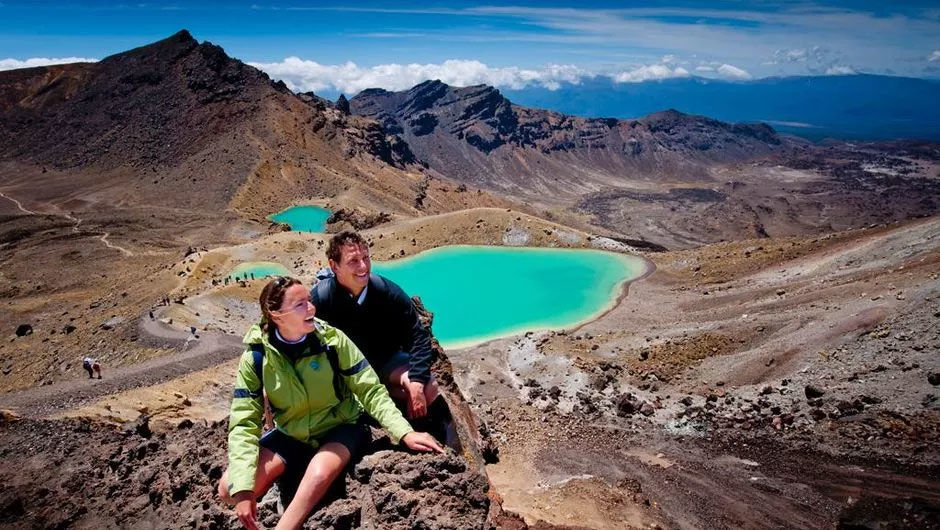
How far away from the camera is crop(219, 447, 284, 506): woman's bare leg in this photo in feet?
20.0

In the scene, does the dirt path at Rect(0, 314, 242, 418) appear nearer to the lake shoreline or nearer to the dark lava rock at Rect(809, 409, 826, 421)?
the lake shoreline

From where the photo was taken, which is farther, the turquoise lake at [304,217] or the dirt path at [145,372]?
the turquoise lake at [304,217]

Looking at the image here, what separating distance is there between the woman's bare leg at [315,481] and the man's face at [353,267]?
204cm

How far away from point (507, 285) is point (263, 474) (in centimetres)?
3955

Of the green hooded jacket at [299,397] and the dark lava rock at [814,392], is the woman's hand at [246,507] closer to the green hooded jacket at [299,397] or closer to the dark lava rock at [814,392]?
the green hooded jacket at [299,397]

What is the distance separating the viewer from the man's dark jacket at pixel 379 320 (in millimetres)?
7547

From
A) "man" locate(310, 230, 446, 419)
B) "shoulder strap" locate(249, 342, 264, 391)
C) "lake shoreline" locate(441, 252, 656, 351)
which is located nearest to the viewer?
"shoulder strap" locate(249, 342, 264, 391)

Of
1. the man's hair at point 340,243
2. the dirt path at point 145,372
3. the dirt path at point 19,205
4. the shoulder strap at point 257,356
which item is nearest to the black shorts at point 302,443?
the shoulder strap at point 257,356

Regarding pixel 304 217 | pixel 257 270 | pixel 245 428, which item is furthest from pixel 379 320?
pixel 304 217

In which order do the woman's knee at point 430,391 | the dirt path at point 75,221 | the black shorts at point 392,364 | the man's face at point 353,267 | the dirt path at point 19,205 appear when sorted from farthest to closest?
the dirt path at point 19,205 < the dirt path at point 75,221 < the black shorts at point 392,364 < the woman's knee at point 430,391 < the man's face at point 353,267

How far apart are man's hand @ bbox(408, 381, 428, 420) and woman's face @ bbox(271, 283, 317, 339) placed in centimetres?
200

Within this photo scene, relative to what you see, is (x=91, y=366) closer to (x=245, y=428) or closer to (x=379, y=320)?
(x=379, y=320)

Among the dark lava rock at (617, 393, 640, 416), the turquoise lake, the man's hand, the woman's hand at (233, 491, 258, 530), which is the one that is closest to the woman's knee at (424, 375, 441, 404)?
the man's hand

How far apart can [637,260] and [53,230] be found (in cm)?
6913
